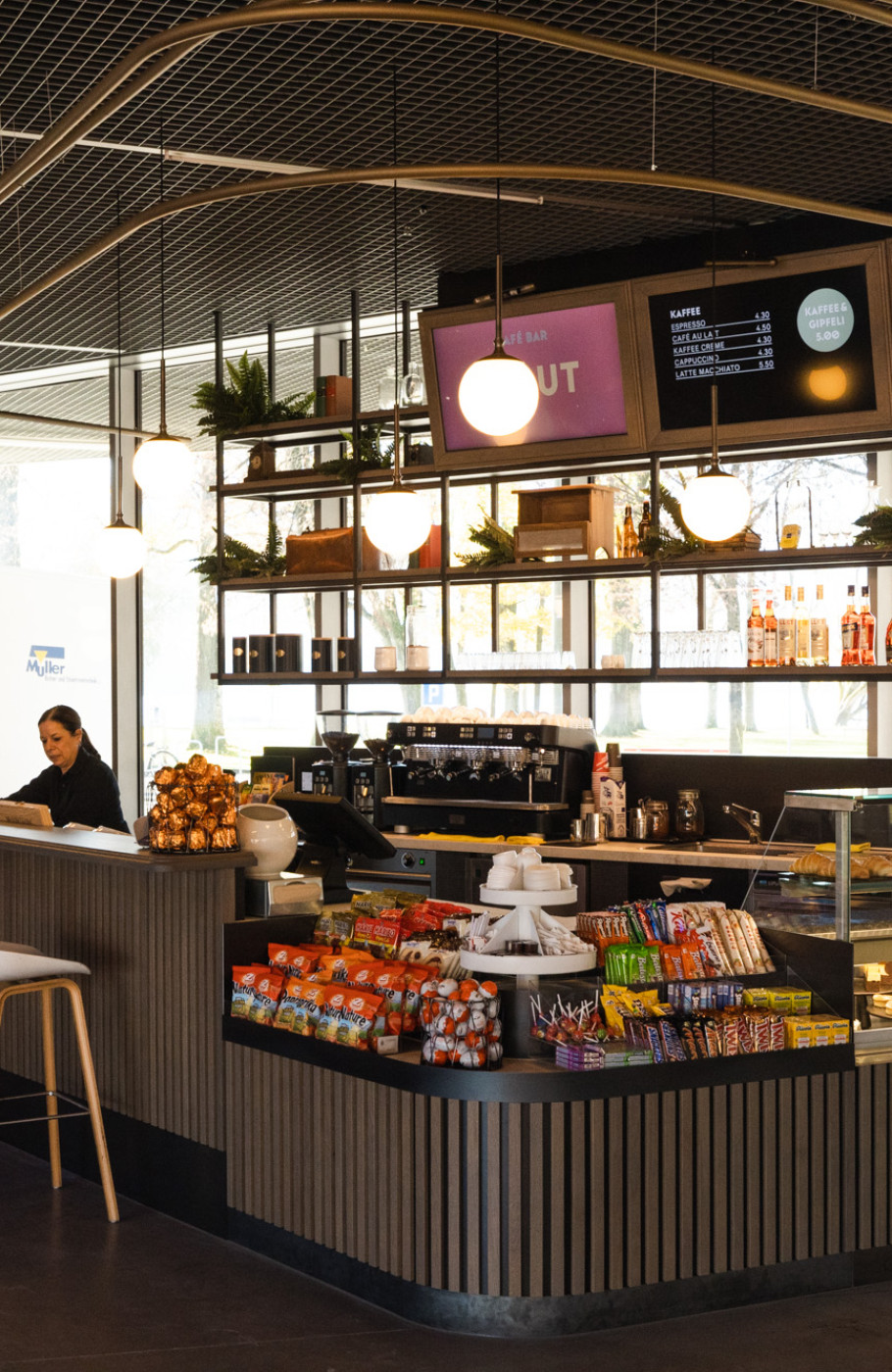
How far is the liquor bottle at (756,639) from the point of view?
641 cm

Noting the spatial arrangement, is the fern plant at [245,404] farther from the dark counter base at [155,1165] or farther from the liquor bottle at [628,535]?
the dark counter base at [155,1165]

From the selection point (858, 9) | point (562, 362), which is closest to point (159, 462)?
point (562, 362)

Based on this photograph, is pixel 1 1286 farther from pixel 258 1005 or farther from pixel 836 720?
pixel 836 720

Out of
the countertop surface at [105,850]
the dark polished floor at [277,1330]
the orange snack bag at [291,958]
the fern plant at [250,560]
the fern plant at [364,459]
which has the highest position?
the fern plant at [364,459]

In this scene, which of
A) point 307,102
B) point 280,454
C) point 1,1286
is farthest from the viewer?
point 280,454

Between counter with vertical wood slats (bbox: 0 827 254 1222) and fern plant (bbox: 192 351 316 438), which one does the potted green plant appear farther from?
counter with vertical wood slats (bbox: 0 827 254 1222)

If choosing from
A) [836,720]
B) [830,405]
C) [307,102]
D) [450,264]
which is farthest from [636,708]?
[307,102]

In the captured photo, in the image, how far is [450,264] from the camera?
24.1ft

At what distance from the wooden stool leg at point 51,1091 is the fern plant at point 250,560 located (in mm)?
3409

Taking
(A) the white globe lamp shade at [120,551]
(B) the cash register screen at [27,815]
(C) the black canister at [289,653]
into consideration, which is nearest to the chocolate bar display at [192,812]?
(B) the cash register screen at [27,815]

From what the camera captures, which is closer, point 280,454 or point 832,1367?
point 832,1367

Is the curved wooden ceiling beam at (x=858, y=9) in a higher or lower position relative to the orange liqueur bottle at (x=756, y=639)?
higher

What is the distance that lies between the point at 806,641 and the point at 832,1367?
340 centimetres

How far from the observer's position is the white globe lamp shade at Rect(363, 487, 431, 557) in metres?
5.53
